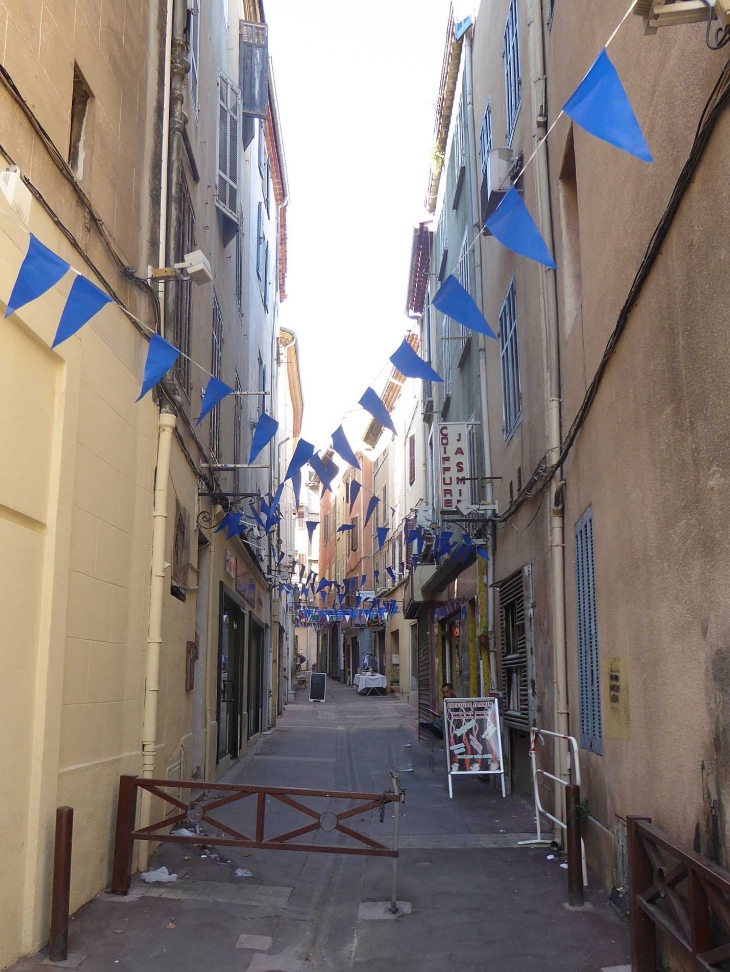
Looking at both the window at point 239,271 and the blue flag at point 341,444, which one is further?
the window at point 239,271

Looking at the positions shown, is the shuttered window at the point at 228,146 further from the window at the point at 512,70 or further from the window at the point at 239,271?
the window at the point at 512,70

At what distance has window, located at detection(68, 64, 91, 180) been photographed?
6.38 metres

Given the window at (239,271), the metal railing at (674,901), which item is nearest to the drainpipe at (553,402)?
the metal railing at (674,901)

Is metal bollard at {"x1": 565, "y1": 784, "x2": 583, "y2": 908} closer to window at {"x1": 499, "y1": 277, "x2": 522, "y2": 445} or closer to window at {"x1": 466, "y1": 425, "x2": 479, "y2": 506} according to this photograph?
window at {"x1": 499, "y1": 277, "x2": 522, "y2": 445}

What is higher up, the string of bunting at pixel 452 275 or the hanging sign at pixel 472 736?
the string of bunting at pixel 452 275

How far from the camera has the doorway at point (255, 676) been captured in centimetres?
1808

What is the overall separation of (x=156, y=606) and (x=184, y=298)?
3701 millimetres

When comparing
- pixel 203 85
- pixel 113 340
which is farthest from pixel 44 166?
pixel 203 85

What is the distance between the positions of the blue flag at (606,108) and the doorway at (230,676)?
34.2ft

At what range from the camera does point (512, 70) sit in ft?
37.0

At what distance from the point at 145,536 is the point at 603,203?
15.1ft

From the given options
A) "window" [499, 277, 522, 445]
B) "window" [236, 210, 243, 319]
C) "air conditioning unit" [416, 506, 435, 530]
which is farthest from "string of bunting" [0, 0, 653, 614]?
"air conditioning unit" [416, 506, 435, 530]

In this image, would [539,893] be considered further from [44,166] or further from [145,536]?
[44,166]

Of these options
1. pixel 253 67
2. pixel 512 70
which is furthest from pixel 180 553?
pixel 253 67
